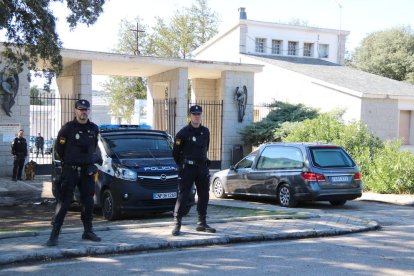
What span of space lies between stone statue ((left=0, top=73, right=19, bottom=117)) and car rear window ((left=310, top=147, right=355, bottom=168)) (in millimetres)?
10867

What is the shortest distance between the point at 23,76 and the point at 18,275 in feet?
46.8

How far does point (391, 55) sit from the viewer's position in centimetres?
4762

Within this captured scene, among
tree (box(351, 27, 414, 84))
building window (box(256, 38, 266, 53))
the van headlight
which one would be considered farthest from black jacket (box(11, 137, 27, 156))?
tree (box(351, 27, 414, 84))

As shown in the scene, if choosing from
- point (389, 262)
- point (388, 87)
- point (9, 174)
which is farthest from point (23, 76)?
point (388, 87)

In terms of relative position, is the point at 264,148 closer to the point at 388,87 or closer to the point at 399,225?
the point at 399,225

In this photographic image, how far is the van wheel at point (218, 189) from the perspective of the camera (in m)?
15.5

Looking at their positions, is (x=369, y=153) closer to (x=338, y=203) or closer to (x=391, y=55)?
(x=338, y=203)

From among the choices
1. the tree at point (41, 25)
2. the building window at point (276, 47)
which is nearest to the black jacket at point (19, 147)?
the tree at point (41, 25)

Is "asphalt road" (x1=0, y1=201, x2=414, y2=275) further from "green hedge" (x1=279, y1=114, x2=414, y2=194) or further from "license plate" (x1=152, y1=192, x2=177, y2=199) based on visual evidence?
"green hedge" (x1=279, y1=114, x2=414, y2=194)

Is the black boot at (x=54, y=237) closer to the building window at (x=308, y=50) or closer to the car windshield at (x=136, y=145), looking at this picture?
the car windshield at (x=136, y=145)

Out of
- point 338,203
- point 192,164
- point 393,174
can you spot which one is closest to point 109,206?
point 192,164

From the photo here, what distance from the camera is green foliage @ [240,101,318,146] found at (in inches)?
876

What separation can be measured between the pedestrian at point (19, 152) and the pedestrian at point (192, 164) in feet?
36.5

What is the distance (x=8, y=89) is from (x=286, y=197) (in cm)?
1063
